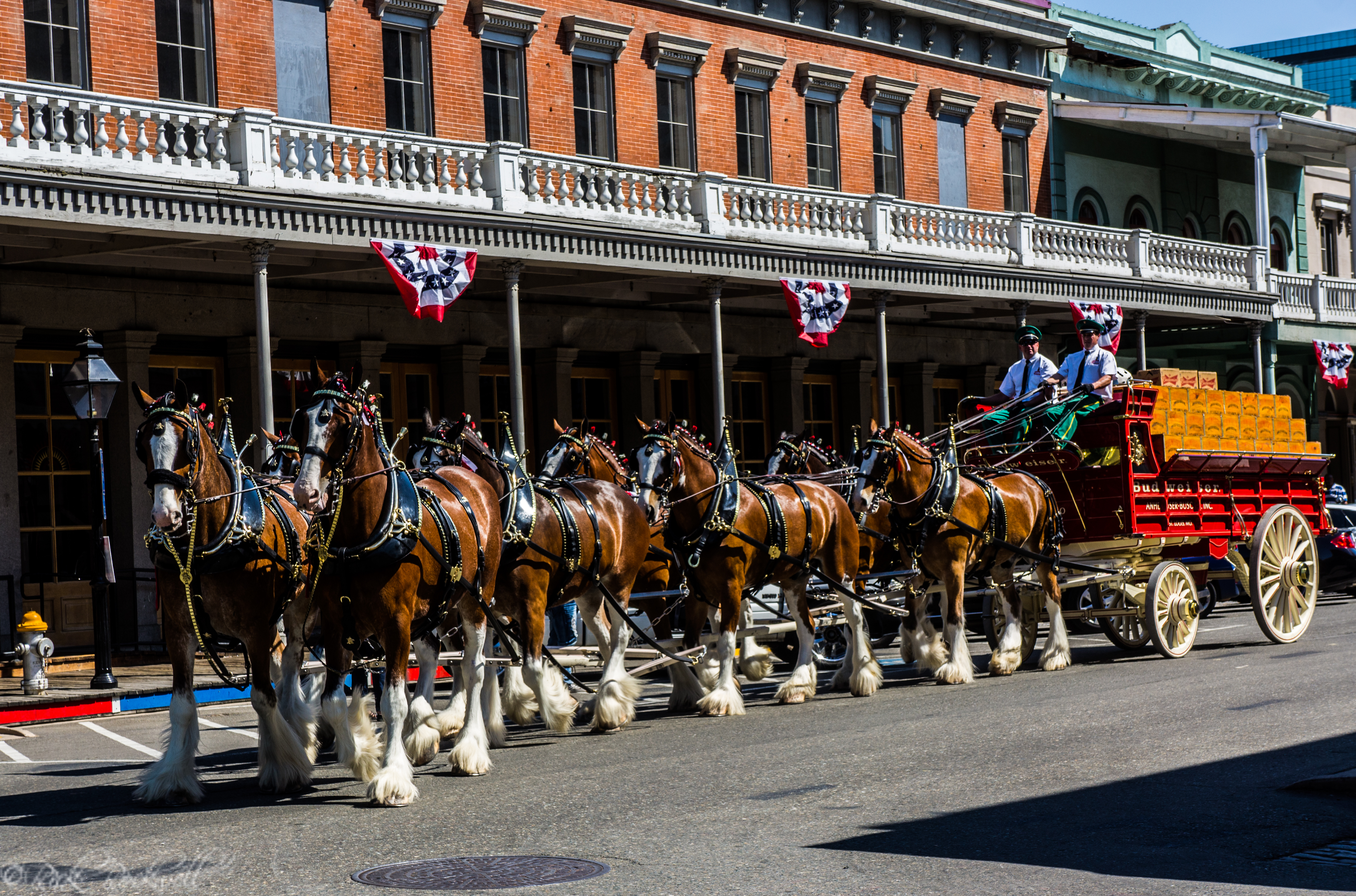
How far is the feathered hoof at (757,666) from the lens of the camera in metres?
14.5

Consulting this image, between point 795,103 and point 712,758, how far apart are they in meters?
19.5

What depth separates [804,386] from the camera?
2925cm

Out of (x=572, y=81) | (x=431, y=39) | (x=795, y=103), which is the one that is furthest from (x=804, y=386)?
(x=431, y=39)

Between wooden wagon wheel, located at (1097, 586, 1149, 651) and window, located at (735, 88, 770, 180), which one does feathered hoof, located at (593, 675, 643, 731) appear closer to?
wooden wagon wheel, located at (1097, 586, 1149, 651)

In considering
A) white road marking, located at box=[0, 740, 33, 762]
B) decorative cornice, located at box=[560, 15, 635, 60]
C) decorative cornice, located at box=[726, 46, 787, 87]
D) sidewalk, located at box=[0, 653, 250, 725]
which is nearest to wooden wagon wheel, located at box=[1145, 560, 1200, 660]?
sidewalk, located at box=[0, 653, 250, 725]

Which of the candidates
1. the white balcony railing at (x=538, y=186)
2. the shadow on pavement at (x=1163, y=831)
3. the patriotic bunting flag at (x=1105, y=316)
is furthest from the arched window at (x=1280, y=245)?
the shadow on pavement at (x=1163, y=831)

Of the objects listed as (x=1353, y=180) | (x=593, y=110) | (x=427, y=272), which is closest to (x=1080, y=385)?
(x=427, y=272)

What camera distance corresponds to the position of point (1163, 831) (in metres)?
7.64

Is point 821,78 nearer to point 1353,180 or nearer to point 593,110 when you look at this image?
point 593,110

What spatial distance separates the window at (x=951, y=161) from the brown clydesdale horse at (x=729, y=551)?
17.9 meters

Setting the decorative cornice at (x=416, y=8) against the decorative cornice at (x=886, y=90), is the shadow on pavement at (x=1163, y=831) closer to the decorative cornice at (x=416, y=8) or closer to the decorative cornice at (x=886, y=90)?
the decorative cornice at (x=416, y=8)

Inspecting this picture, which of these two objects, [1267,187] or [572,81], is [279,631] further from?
[1267,187]

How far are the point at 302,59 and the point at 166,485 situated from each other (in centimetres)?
1402

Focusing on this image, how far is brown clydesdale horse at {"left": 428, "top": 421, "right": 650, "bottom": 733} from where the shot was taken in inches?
439
